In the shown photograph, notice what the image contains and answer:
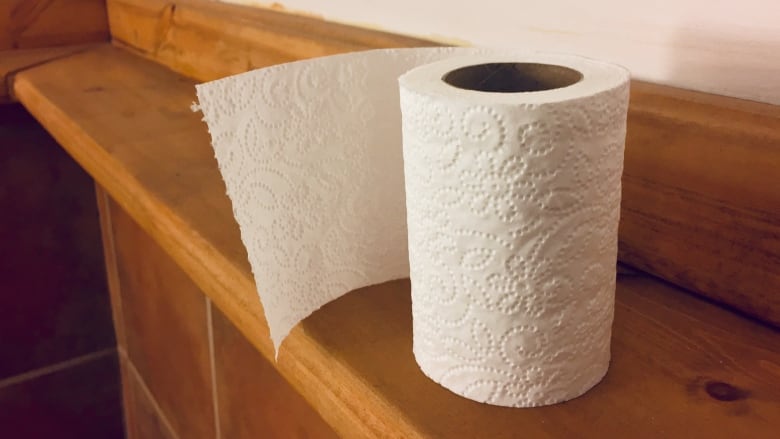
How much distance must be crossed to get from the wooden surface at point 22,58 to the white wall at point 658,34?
1.90 ft

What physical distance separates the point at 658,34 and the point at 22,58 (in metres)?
Result: 0.78

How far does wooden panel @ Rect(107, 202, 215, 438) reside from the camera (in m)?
0.74

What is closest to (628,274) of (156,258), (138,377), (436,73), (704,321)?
(704,321)

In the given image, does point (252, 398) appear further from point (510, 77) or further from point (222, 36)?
point (510, 77)

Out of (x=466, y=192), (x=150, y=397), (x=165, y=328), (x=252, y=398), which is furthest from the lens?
(x=150, y=397)

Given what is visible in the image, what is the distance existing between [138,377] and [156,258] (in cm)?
25

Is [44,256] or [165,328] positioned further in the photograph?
[44,256]

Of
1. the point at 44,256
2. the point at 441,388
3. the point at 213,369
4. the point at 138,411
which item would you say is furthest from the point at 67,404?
the point at 441,388

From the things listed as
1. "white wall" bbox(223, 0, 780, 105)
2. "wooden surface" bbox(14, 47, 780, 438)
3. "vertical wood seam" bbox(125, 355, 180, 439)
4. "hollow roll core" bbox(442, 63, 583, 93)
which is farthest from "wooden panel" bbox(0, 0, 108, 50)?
"hollow roll core" bbox(442, 63, 583, 93)

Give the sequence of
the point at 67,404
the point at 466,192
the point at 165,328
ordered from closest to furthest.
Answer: the point at 466,192, the point at 165,328, the point at 67,404

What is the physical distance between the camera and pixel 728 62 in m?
0.32

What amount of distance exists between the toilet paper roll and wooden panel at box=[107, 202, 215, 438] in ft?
1.25

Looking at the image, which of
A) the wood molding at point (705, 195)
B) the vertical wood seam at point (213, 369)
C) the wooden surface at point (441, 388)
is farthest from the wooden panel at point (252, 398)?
the wood molding at point (705, 195)

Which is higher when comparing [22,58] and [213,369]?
[22,58]
